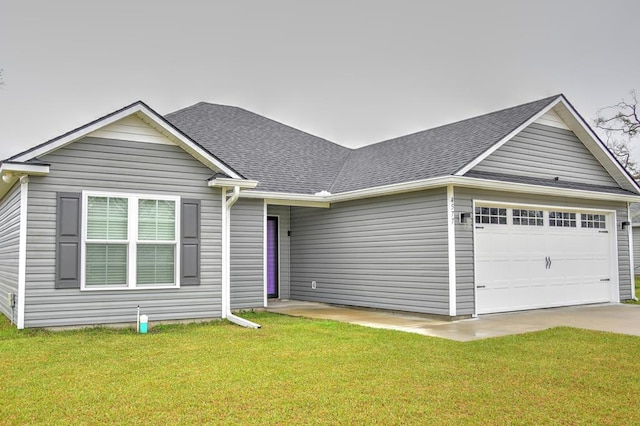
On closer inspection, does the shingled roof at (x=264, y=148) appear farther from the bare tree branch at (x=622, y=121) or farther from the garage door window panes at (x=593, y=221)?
the bare tree branch at (x=622, y=121)

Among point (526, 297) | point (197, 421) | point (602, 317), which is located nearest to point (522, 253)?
point (526, 297)

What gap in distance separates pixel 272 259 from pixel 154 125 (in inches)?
242

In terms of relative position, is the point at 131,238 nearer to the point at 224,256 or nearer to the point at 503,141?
the point at 224,256

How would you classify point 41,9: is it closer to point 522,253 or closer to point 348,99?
point 348,99

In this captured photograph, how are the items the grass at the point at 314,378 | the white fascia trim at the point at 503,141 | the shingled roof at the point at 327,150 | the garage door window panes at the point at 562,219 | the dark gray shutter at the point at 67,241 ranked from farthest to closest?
the garage door window panes at the point at 562,219 < the shingled roof at the point at 327,150 < the white fascia trim at the point at 503,141 < the dark gray shutter at the point at 67,241 < the grass at the point at 314,378

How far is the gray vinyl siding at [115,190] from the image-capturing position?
360 inches

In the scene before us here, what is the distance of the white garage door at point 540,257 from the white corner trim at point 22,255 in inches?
330

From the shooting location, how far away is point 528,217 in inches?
497

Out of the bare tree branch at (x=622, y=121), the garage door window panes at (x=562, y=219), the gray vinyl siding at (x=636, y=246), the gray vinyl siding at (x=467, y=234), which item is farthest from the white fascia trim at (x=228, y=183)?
the bare tree branch at (x=622, y=121)

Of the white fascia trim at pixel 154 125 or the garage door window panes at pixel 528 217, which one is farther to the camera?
the garage door window panes at pixel 528 217

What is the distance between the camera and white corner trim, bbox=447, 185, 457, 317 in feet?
35.4

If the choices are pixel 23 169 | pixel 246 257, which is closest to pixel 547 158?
pixel 246 257

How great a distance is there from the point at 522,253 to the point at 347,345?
6.04 metres

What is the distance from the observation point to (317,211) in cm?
1466
